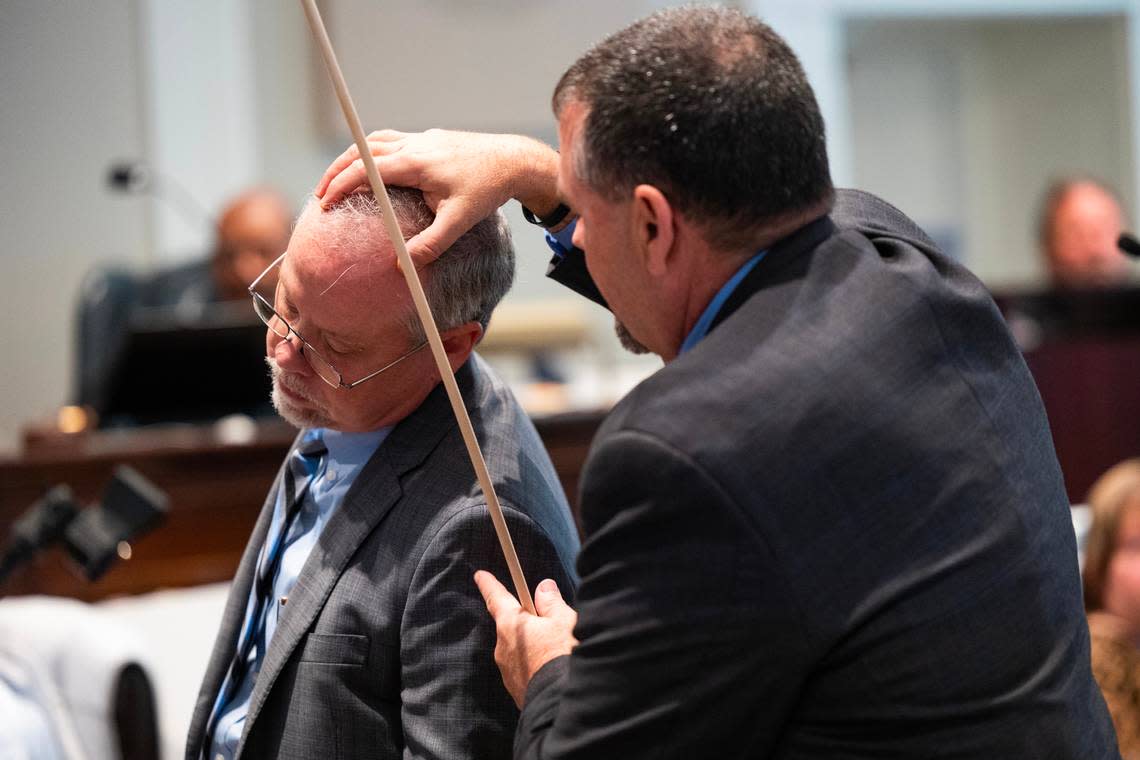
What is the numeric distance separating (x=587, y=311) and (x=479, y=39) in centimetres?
169

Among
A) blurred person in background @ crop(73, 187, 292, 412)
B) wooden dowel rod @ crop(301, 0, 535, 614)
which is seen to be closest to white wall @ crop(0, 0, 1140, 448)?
blurred person in background @ crop(73, 187, 292, 412)

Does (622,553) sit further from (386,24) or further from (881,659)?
(386,24)

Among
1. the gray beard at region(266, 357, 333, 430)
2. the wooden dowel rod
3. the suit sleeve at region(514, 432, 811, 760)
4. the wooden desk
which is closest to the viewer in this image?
the suit sleeve at region(514, 432, 811, 760)

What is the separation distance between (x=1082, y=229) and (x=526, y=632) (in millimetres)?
4982

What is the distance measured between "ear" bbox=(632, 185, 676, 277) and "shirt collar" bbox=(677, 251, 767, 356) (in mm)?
58

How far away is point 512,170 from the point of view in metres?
1.60

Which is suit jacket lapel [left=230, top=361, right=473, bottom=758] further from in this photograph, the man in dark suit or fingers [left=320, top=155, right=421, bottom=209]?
the man in dark suit

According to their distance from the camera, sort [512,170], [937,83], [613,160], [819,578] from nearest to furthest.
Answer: [819,578] < [613,160] < [512,170] < [937,83]

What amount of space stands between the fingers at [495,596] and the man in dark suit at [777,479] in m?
0.10

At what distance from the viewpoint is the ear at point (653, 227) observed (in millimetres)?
1205

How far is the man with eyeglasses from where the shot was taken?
1.51 meters

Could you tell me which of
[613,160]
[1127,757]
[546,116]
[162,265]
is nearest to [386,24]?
[546,116]

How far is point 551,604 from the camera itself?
4.62ft

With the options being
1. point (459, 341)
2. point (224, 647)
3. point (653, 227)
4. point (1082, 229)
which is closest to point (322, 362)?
point (459, 341)
